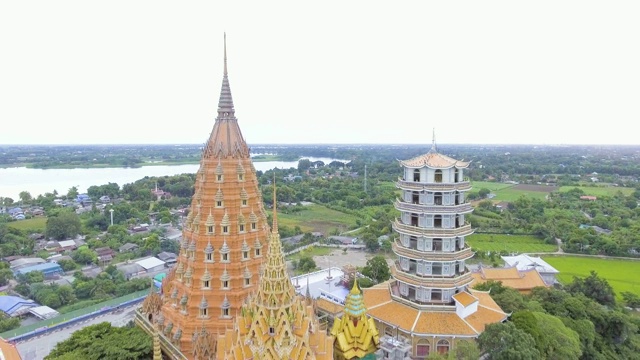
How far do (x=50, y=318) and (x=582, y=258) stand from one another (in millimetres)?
61351

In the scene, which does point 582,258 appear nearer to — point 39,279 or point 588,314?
point 588,314

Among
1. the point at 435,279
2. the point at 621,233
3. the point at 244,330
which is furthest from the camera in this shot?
the point at 621,233

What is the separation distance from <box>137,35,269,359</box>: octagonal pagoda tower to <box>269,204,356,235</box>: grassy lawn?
153 ft

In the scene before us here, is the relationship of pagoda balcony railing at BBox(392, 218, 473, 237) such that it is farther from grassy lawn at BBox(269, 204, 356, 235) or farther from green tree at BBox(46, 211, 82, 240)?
green tree at BBox(46, 211, 82, 240)

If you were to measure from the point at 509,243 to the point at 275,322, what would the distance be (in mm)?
52782

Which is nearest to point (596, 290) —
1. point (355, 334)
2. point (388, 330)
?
point (388, 330)

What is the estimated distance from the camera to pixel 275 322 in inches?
688

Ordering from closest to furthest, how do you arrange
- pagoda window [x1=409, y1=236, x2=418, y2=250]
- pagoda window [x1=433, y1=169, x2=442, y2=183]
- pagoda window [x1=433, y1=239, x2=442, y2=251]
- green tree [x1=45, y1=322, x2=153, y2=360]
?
green tree [x1=45, y1=322, x2=153, y2=360]
pagoda window [x1=433, y1=169, x2=442, y2=183]
pagoda window [x1=433, y1=239, x2=442, y2=251]
pagoda window [x1=409, y1=236, x2=418, y2=250]

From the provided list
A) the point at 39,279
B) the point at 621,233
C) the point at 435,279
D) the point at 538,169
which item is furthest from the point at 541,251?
the point at 538,169

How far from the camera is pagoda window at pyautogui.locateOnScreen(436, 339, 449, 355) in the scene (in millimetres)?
24766

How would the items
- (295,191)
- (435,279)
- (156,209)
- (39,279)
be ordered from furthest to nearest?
(295,191)
(156,209)
(39,279)
(435,279)

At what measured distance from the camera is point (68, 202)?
306 feet

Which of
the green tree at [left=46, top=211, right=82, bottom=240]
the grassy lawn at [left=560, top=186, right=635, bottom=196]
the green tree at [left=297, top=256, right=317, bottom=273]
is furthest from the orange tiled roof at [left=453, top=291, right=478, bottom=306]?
the grassy lawn at [left=560, top=186, right=635, bottom=196]

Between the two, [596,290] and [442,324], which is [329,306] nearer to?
[442,324]
